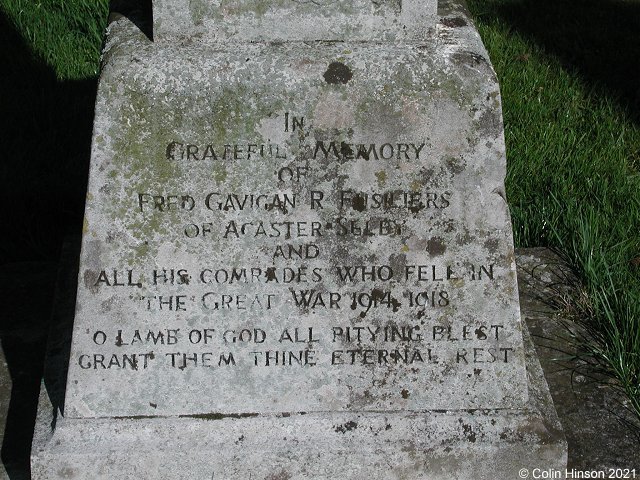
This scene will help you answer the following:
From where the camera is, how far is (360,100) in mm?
2314

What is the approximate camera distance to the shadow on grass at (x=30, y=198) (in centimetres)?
288

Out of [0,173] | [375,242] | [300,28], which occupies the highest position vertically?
[0,173]

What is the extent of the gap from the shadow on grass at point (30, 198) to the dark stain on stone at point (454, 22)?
1.49m

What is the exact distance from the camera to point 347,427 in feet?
8.25

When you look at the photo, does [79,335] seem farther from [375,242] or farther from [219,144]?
[375,242]

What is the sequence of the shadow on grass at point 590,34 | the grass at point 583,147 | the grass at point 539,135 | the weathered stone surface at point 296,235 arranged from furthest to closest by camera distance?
the shadow on grass at point 590,34
the grass at point 539,135
the grass at point 583,147
the weathered stone surface at point 296,235

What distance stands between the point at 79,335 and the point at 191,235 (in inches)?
14.3

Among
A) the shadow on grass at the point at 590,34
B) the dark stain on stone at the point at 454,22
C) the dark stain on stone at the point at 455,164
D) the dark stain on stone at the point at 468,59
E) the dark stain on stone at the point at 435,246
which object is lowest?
the dark stain on stone at the point at 435,246

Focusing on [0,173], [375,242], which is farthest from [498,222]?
[0,173]

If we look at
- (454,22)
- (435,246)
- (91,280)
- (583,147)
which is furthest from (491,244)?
(583,147)

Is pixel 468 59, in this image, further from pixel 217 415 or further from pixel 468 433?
pixel 217 415

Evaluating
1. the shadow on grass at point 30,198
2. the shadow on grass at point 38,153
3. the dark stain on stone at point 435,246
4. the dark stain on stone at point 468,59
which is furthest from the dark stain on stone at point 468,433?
the shadow on grass at point 38,153

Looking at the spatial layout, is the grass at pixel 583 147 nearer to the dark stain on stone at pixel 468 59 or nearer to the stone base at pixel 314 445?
the stone base at pixel 314 445

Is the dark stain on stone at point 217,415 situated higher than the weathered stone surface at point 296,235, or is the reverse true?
the weathered stone surface at point 296,235
